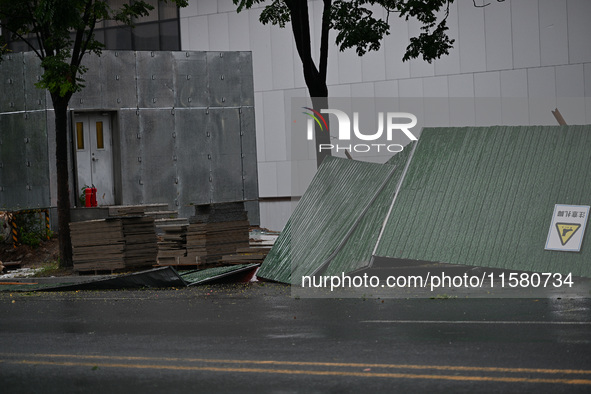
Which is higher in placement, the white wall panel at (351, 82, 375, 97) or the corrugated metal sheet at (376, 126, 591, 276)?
the white wall panel at (351, 82, 375, 97)

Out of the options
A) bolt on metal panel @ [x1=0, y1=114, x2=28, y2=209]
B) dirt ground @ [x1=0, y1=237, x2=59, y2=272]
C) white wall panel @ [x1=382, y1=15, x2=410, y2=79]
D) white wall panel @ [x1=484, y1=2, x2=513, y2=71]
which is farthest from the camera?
white wall panel @ [x1=382, y1=15, x2=410, y2=79]

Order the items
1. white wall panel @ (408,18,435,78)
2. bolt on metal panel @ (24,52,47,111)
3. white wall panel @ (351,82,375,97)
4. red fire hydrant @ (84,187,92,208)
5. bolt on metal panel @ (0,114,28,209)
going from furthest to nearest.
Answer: white wall panel @ (351,82,375,97), white wall panel @ (408,18,435,78), red fire hydrant @ (84,187,92,208), bolt on metal panel @ (0,114,28,209), bolt on metal panel @ (24,52,47,111)

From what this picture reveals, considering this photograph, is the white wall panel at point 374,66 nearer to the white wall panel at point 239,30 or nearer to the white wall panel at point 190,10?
the white wall panel at point 239,30

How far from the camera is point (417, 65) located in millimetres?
32156

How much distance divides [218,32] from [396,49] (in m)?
7.80

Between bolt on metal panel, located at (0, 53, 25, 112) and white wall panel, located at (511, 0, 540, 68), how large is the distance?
16320 millimetres

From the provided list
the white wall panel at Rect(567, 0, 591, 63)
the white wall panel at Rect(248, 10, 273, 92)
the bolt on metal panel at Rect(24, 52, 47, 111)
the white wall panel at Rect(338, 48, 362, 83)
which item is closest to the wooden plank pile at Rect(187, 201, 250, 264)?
the bolt on metal panel at Rect(24, 52, 47, 111)

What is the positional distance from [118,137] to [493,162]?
17.3m

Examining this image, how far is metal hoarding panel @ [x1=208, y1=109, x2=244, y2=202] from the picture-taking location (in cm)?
3023

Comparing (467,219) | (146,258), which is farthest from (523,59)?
(467,219)

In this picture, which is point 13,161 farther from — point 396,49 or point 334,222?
point 334,222

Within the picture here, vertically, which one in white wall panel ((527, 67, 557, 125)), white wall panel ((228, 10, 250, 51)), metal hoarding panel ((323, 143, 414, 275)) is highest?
white wall panel ((228, 10, 250, 51))

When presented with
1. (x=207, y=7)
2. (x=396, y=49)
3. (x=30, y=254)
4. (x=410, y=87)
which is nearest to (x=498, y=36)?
(x=410, y=87)

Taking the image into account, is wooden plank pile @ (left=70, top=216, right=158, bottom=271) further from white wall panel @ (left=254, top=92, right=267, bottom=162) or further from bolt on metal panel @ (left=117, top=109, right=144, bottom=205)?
white wall panel @ (left=254, top=92, right=267, bottom=162)
